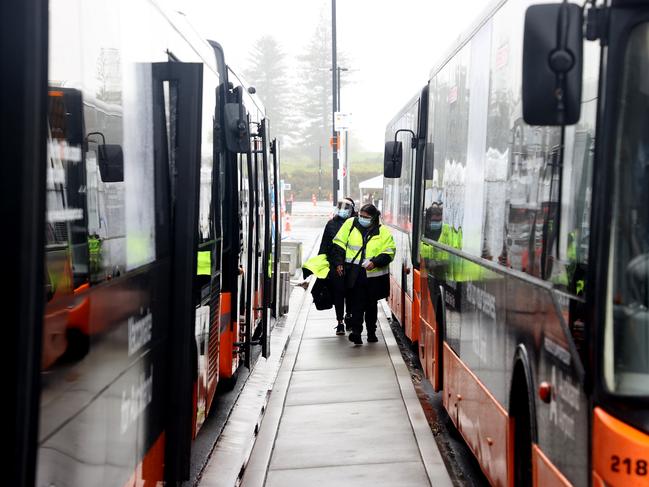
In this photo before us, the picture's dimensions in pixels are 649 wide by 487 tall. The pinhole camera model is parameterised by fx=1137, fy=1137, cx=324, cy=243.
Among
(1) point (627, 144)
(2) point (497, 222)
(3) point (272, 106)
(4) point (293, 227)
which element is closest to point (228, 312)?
(2) point (497, 222)

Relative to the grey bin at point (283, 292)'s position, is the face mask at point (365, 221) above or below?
above

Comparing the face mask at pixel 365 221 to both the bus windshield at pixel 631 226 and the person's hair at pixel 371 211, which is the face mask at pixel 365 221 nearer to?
the person's hair at pixel 371 211

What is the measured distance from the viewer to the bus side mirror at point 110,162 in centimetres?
427

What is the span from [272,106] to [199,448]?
10458cm

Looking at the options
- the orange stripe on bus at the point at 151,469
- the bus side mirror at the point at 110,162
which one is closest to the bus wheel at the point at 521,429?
the orange stripe on bus at the point at 151,469

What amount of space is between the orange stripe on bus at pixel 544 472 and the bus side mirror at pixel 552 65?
148cm

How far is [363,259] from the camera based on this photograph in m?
13.9

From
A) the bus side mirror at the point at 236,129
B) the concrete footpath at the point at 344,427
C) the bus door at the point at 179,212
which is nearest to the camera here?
the bus door at the point at 179,212

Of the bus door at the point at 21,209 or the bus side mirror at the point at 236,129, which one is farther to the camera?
the bus side mirror at the point at 236,129

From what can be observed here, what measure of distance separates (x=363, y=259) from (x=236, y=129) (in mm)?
5498

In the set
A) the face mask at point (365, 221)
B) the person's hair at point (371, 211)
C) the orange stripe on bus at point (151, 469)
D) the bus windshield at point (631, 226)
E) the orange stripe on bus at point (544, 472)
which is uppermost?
the bus windshield at point (631, 226)

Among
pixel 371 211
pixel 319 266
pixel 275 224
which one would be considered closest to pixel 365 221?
pixel 371 211

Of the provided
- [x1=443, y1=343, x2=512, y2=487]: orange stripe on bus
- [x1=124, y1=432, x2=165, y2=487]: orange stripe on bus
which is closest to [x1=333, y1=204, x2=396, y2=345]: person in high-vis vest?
[x1=443, y1=343, x2=512, y2=487]: orange stripe on bus

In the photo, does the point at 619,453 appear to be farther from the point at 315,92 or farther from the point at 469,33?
the point at 315,92
